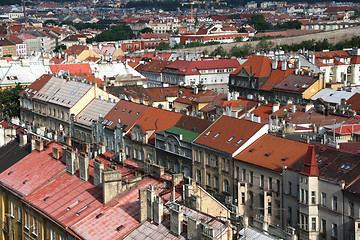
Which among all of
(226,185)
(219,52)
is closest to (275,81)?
(226,185)

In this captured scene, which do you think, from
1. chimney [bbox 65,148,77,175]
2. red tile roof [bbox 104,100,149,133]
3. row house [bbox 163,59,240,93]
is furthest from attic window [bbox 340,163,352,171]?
row house [bbox 163,59,240,93]

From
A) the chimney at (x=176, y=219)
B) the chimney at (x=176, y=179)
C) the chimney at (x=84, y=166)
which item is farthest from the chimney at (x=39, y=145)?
the chimney at (x=176, y=219)

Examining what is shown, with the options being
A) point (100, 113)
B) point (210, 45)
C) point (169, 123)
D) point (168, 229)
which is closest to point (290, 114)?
point (169, 123)

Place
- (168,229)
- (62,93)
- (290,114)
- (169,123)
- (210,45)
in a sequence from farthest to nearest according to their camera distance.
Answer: (210,45)
(62,93)
(290,114)
(169,123)
(168,229)

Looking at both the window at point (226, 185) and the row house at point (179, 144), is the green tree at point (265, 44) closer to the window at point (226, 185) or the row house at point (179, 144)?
the row house at point (179, 144)

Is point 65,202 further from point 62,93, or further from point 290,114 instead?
point 62,93

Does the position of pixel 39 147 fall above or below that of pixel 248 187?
above

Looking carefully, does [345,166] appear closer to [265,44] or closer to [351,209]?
[351,209]
